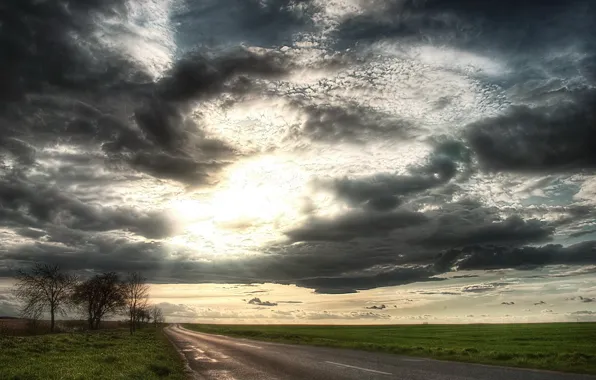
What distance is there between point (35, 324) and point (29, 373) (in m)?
65.9

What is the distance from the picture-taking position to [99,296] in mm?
94188

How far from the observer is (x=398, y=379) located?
581 inches

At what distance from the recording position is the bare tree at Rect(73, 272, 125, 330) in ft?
300

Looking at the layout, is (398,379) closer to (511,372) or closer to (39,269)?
(511,372)

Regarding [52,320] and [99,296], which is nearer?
[52,320]

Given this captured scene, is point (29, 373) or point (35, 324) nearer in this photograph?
point (29, 373)

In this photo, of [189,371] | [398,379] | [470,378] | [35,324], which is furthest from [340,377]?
[35,324]

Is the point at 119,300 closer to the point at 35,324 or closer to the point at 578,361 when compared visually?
the point at 35,324

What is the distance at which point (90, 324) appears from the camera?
91.8 m

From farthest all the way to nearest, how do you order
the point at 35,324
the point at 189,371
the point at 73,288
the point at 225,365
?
1. the point at 73,288
2. the point at 35,324
3. the point at 225,365
4. the point at 189,371

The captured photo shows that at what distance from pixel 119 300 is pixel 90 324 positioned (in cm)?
901

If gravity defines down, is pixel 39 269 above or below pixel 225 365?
above

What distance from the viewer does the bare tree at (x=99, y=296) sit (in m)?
91.4

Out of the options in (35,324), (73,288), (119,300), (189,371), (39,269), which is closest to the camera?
(189,371)
